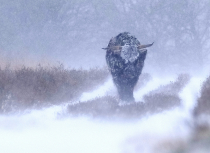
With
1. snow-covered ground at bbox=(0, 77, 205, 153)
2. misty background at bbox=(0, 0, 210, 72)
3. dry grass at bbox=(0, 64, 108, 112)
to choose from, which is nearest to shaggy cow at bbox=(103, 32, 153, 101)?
snow-covered ground at bbox=(0, 77, 205, 153)

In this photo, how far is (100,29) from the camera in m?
35.1

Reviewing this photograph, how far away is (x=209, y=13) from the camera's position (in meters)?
38.5

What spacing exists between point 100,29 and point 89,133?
25821mm

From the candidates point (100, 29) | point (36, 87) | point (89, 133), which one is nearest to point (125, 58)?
point (89, 133)

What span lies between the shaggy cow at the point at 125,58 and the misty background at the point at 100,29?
57.2 feet

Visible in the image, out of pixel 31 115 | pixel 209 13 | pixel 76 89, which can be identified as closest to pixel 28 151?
pixel 31 115

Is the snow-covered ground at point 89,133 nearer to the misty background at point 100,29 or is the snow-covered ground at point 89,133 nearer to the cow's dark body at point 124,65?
the cow's dark body at point 124,65

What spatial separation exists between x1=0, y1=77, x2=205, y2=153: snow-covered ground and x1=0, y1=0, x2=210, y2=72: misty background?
18.7 m

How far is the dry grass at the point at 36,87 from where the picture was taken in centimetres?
1297

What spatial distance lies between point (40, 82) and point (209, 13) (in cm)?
2876

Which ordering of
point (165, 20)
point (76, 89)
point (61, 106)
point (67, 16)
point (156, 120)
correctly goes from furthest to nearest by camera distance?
1. point (165, 20)
2. point (67, 16)
3. point (76, 89)
4. point (61, 106)
5. point (156, 120)

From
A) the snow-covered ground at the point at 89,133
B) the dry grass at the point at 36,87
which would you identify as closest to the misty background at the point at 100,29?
the dry grass at the point at 36,87

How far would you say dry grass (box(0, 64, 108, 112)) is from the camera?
1297cm

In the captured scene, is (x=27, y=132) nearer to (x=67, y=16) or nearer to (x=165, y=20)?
(x=67, y=16)
